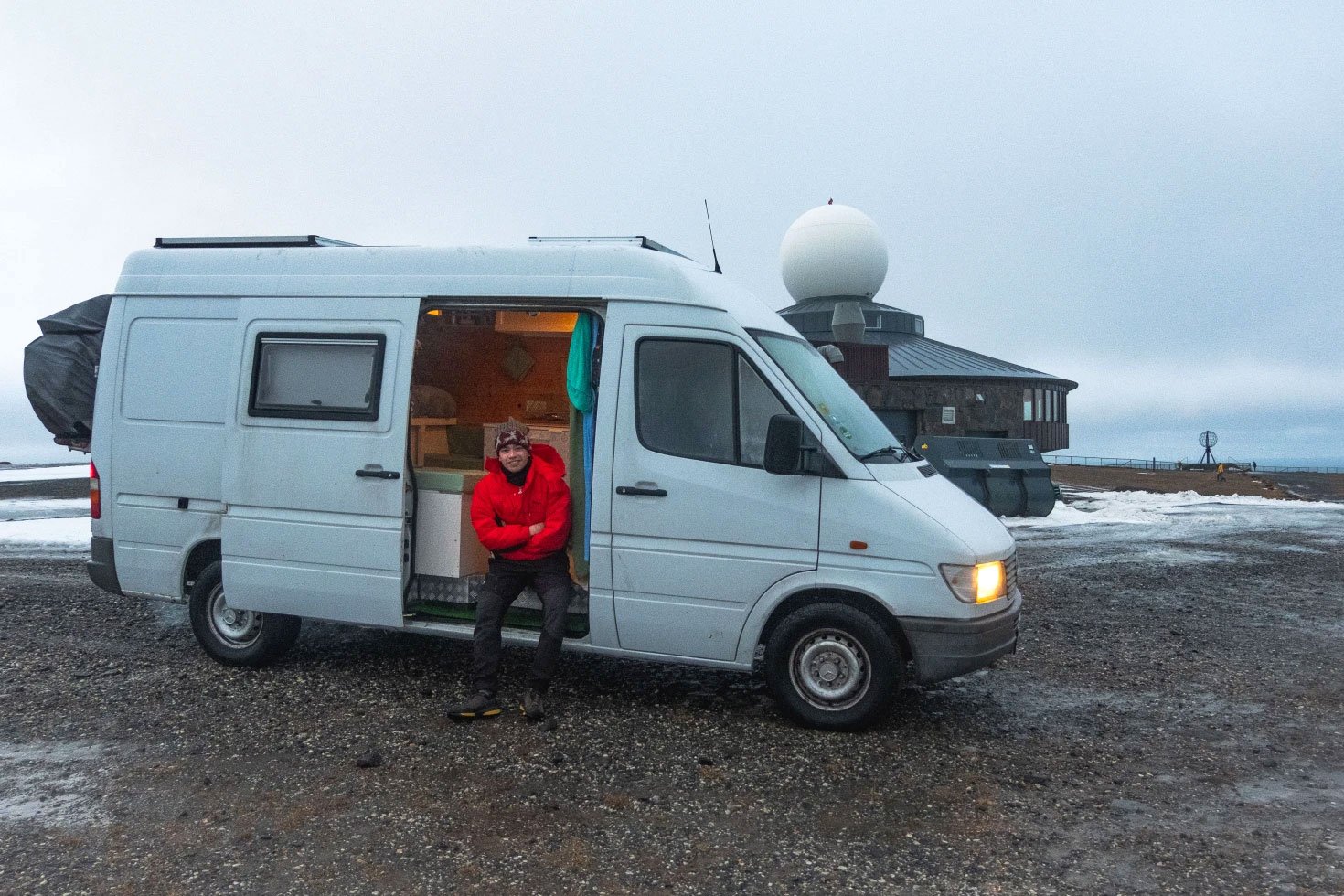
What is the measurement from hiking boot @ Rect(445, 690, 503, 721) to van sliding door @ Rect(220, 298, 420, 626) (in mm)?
870

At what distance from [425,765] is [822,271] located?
35150mm

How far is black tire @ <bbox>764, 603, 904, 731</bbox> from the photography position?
5434 millimetres

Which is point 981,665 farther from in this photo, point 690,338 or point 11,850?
point 11,850

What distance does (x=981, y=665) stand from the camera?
5.50m

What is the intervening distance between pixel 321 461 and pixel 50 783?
7.78 feet

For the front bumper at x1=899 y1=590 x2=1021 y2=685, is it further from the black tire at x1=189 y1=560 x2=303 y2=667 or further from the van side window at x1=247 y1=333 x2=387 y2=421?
the black tire at x1=189 y1=560 x2=303 y2=667

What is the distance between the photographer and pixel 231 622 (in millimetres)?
6988

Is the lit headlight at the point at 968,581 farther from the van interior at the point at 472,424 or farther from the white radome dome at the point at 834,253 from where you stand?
the white radome dome at the point at 834,253

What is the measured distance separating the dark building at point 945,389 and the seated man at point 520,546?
24.4m

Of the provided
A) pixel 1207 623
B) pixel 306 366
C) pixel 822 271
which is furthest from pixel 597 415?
pixel 822 271

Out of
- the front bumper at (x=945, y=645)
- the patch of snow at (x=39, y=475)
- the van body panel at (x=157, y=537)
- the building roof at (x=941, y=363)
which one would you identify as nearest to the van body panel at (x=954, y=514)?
the front bumper at (x=945, y=645)

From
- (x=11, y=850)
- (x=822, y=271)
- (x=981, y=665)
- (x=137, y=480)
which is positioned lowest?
(x=11, y=850)

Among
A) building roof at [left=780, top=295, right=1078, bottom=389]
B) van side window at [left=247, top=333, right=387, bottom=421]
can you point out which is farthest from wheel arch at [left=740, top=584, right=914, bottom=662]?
building roof at [left=780, top=295, right=1078, bottom=389]

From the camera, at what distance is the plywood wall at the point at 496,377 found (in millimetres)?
8336
